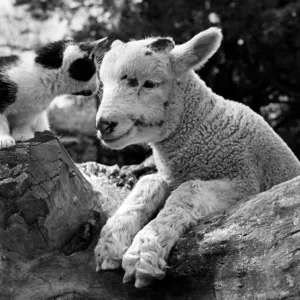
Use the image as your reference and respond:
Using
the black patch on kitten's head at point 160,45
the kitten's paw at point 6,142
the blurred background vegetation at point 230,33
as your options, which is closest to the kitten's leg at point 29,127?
the kitten's paw at point 6,142

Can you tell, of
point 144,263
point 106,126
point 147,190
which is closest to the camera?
point 144,263

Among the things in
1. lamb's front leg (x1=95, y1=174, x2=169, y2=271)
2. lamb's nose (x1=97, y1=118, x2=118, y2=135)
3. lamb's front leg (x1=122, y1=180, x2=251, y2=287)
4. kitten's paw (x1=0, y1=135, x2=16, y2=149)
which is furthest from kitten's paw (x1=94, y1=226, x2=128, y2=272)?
kitten's paw (x1=0, y1=135, x2=16, y2=149)

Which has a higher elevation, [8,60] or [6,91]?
[8,60]

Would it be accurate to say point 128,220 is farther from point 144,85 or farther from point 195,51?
point 195,51

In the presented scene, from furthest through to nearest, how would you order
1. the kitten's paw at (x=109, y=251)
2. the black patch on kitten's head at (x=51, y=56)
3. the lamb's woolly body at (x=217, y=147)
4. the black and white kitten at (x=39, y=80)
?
1. the black patch on kitten's head at (x=51, y=56)
2. the black and white kitten at (x=39, y=80)
3. the lamb's woolly body at (x=217, y=147)
4. the kitten's paw at (x=109, y=251)

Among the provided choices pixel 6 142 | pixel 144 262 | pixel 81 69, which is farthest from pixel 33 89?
pixel 144 262

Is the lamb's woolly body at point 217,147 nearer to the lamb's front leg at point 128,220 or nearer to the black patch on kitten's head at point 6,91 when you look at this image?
the lamb's front leg at point 128,220
